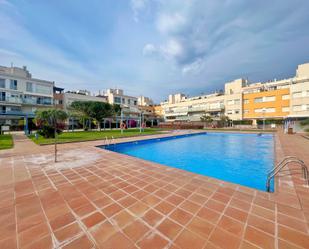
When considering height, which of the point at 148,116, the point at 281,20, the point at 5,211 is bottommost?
the point at 5,211

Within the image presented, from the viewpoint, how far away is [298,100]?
26.9 m

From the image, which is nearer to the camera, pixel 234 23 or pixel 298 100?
pixel 234 23

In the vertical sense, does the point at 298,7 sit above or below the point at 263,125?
above

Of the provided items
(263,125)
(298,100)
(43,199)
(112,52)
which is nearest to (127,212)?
(43,199)

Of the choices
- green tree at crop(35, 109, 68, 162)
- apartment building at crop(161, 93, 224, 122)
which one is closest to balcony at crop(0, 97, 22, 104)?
green tree at crop(35, 109, 68, 162)

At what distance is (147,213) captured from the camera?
231 cm

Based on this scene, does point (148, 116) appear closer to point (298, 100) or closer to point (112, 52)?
point (112, 52)

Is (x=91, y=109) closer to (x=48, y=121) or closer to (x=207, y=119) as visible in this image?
(x=48, y=121)

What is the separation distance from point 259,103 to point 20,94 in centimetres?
4936

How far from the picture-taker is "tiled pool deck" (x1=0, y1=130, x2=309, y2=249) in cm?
175

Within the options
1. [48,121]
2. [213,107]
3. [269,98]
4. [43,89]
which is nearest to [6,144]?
[48,121]

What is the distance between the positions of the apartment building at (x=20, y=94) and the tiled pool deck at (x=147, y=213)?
86.8ft

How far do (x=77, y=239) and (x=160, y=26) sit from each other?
12025mm

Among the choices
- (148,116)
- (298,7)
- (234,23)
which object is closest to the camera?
(298,7)
